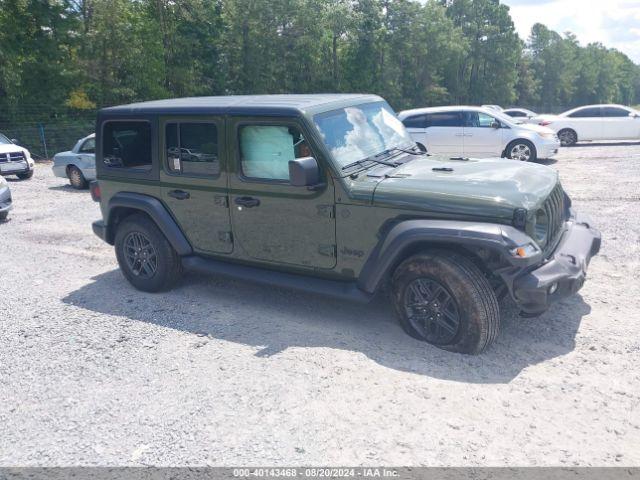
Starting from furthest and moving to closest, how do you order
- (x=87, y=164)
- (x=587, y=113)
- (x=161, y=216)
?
(x=587, y=113) < (x=87, y=164) < (x=161, y=216)

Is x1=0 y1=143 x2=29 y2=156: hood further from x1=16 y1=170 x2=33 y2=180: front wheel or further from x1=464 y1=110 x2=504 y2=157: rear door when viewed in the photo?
x1=464 y1=110 x2=504 y2=157: rear door

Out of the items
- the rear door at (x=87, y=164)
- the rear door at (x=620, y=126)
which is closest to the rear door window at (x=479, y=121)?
the rear door at (x=620, y=126)

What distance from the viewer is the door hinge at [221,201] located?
5.50 m

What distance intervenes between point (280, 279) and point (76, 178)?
10.8 meters

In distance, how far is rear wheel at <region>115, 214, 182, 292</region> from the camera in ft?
20.0

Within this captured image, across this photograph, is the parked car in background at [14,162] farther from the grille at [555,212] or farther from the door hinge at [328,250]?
the grille at [555,212]

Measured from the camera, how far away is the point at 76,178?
14.4 m

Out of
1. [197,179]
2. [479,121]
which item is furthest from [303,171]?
[479,121]

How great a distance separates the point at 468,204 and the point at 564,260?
925 mm

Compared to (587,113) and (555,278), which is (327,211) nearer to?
(555,278)

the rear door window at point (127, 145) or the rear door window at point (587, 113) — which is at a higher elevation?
the rear door window at point (587, 113)

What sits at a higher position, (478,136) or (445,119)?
(445,119)

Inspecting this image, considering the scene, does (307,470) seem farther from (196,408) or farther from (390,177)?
(390,177)

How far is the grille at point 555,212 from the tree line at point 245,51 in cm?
2464
